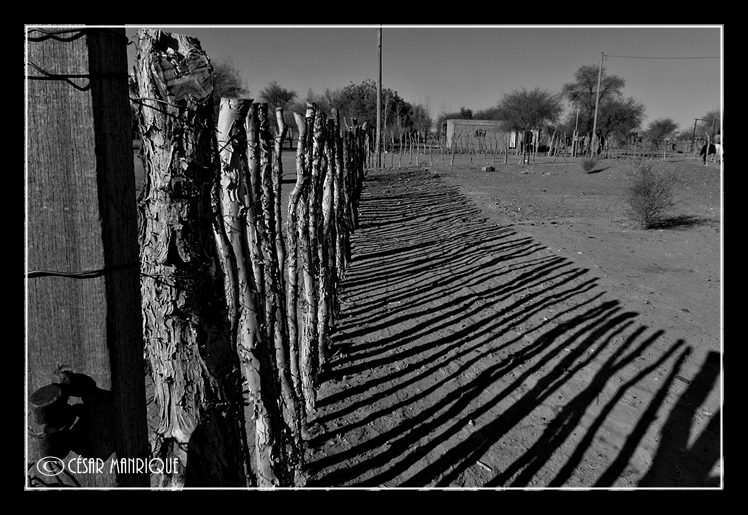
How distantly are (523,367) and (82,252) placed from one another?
3.43 metres

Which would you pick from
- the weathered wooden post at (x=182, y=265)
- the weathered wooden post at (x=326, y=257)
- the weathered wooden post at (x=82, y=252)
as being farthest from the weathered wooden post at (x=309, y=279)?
the weathered wooden post at (x=82, y=252)

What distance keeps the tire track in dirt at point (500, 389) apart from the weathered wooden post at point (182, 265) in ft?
4.30

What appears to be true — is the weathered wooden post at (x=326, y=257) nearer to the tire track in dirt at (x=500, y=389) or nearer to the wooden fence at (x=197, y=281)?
the tire track in dirt at (x=500, y=389)

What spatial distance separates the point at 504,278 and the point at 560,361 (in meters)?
2.22

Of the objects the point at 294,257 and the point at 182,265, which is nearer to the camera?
the point at 182,265

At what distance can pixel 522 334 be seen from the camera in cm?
456

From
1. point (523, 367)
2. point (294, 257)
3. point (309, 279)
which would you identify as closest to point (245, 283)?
point (294, 257)

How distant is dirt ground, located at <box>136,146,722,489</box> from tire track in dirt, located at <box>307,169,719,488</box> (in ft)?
0.04

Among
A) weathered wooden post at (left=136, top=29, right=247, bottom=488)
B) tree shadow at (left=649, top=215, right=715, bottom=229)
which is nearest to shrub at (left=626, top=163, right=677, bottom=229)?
tree shadow at (left=649, top=215, right=715, bottom=229)

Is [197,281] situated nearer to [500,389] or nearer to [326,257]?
[500,389]

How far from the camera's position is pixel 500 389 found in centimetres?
359

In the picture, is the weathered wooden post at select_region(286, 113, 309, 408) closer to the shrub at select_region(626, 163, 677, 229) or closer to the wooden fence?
the wooden fence

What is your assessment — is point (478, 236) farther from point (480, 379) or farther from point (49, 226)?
point (49, 226)

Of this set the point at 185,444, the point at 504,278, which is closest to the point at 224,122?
the point at 185,444
